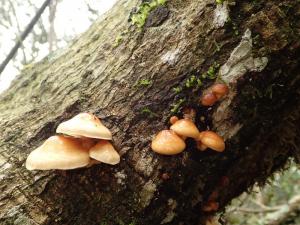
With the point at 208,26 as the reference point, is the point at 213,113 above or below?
below

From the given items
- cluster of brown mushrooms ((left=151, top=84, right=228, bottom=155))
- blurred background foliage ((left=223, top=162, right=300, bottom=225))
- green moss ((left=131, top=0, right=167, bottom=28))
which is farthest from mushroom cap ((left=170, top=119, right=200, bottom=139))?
blurred background foliage ((left=223, top=162, right=300, bottom=225))

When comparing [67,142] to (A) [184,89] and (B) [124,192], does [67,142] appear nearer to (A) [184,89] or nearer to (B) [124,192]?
(B) [124,192]

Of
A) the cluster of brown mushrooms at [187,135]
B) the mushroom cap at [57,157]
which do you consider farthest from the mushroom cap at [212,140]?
the mushroom cap at [57,157]

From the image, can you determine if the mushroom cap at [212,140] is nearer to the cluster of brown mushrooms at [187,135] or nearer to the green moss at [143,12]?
the cluster of brown mushrooms at [187,135]

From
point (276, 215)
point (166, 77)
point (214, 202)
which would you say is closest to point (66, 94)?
point (166, 77)

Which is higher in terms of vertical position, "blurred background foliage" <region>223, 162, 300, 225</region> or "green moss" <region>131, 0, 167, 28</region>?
"green moss" <region>131, 0, 167, 28</region>

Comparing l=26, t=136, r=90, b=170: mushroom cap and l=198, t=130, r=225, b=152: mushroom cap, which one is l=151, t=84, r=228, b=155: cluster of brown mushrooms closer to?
l=198, t=130, r=225, b=152: mushroom cap
